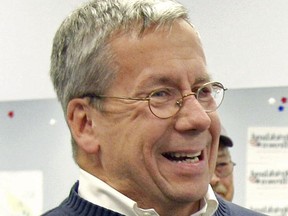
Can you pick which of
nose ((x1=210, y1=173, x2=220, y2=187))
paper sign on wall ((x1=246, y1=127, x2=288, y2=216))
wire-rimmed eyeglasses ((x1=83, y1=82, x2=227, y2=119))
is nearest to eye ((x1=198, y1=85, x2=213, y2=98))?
wire-rimmed eyeglasses ((x1=83, y1=82, x2=227, y2=119))

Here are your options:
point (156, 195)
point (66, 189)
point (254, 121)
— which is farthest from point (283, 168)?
point (156, 195)

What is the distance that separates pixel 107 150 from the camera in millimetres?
1320

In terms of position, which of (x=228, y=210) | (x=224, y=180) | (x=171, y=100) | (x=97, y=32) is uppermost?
(x=97, y=32)

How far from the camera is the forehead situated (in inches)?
50.2

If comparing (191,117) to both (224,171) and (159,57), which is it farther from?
(224,171)

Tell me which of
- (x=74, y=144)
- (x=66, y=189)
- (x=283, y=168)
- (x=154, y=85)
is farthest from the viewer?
(x=66, y=189)

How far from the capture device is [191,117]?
48.9 inches

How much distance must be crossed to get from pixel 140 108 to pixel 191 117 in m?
0.10

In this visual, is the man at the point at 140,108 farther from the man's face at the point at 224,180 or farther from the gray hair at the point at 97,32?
the man's face at the point at 224,180

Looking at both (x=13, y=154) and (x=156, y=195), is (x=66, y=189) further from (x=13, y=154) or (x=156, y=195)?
(x=156, y=195)

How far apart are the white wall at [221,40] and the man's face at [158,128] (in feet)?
4.37

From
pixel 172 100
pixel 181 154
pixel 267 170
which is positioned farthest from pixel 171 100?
pixel 267 170

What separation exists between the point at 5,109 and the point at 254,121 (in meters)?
1.13

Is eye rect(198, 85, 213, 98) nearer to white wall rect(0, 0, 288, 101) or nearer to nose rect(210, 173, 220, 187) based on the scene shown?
nose rect(210, 173, 220, 187)
